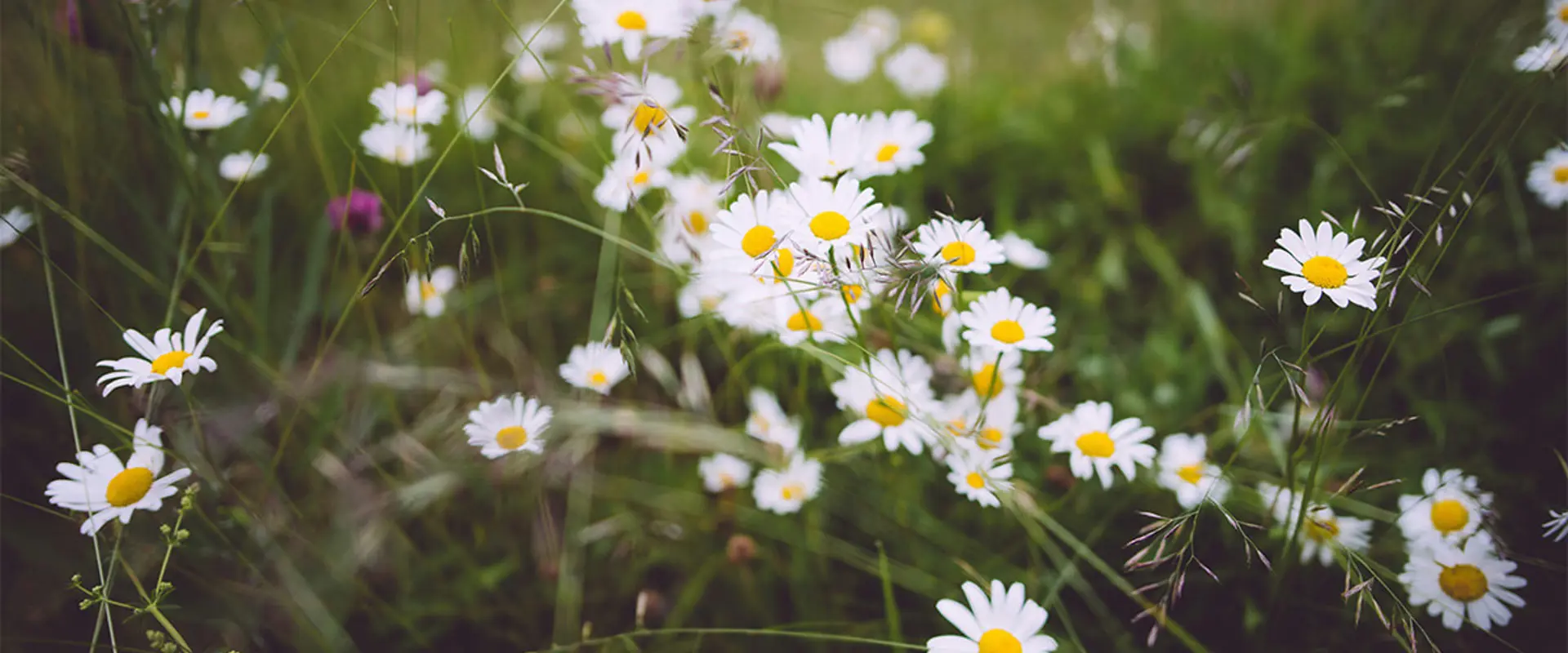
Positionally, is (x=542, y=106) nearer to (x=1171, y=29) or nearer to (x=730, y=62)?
(x=730, y=62)

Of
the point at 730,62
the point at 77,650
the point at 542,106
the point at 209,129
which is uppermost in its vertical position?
the point at 542,106

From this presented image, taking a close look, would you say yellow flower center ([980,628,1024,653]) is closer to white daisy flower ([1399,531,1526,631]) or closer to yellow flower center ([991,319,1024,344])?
yellow flower center ([991,319,1024,344])

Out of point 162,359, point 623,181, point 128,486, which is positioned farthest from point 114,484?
point 623,181

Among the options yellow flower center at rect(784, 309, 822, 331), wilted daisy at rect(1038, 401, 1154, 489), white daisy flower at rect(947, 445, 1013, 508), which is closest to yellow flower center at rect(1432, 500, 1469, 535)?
wilted daisy at rect(1038, 401, 1154, 489)

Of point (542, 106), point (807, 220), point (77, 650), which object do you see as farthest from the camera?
point (542, 106)

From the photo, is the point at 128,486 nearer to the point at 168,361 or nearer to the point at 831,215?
the point at 168,361

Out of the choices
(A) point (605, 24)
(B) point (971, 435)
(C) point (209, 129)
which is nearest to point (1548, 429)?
(B) point (971, 435)

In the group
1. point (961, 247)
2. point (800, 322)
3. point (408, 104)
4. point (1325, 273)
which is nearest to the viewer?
point (1325, 273)
